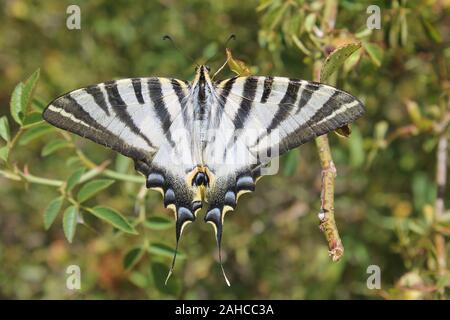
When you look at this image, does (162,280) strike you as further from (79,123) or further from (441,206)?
(441,206)

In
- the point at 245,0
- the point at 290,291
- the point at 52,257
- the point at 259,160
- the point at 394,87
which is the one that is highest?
the point at 245,0

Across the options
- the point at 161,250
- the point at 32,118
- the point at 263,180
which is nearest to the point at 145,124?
the point at 32,118

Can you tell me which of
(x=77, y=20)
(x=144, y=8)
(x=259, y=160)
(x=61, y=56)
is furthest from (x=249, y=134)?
(x=61, y=56)

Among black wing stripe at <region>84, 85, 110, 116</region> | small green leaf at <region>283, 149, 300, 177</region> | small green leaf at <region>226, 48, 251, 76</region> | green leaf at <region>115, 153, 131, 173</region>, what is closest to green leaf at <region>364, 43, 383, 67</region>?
small green leaf at <region>226, 48, 251, 76</region>

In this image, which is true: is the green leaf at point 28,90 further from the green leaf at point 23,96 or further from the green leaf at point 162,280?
the green leaf at point 162,280

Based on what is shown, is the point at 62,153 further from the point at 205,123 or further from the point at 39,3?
the point at 205,123

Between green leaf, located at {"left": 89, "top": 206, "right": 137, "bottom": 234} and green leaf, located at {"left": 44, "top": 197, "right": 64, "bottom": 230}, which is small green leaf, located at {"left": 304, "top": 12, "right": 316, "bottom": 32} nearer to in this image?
green leaf, located at {"left": 89, "top": 206, "right": 137, "bottom": 234}
